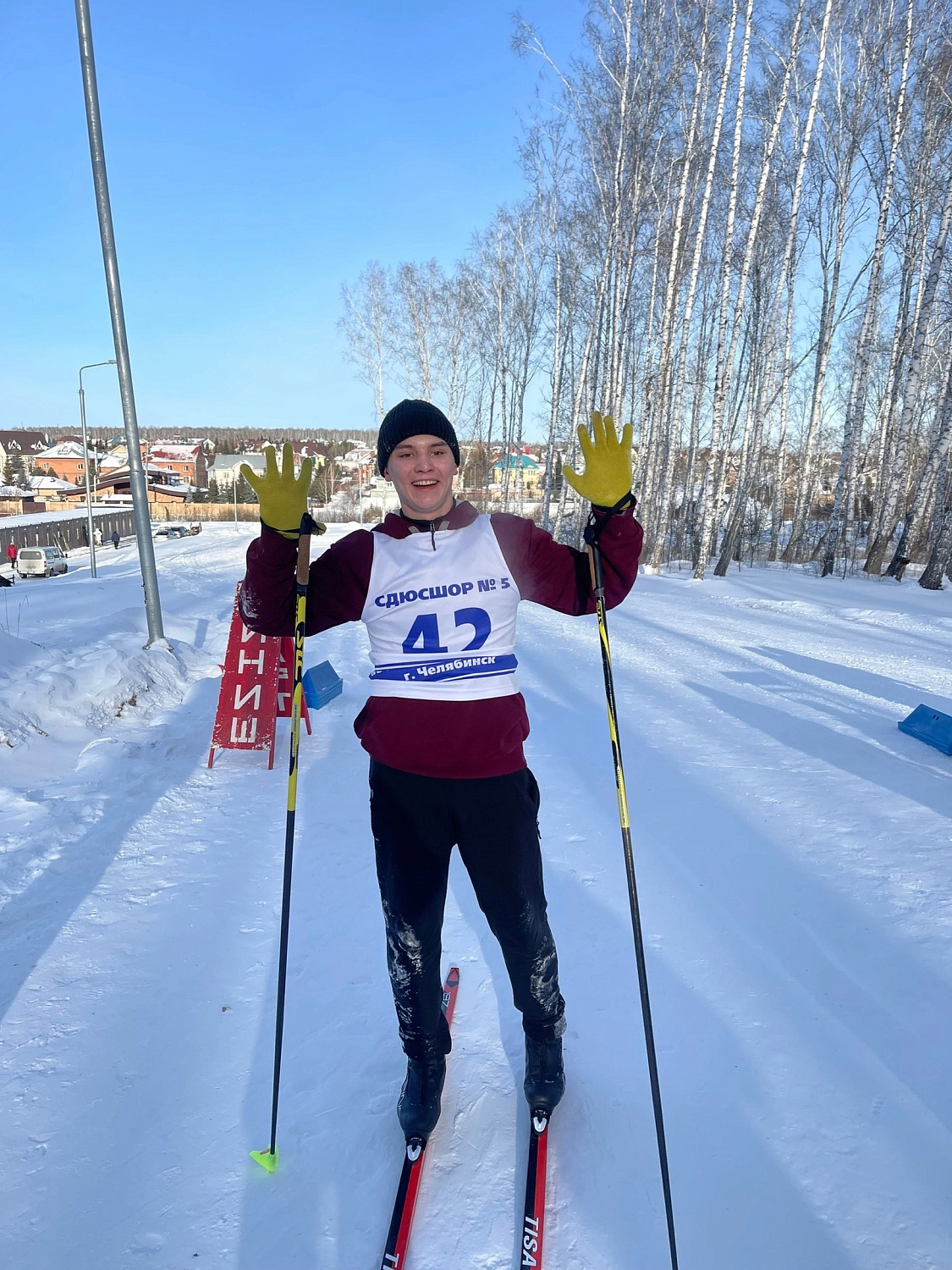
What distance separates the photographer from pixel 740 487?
17391 mm

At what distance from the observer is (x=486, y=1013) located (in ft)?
7.73

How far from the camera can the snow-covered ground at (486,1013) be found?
168cm

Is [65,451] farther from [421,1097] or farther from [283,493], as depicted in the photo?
[421,1097]

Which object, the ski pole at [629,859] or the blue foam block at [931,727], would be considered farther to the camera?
the blue foam block at [931,727]

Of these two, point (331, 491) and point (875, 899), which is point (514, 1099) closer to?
point (875, 899)

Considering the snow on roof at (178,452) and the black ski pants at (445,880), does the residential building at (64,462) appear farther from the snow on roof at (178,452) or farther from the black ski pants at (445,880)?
the black ski pants at (445,880)

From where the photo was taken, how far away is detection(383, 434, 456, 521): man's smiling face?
1807 millimetres

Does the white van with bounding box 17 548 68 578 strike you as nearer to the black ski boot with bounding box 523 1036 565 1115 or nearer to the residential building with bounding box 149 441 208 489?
the black ski boot with bounding box 523 1036 565 1115

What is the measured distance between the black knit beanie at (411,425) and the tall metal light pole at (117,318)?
5.36 meters

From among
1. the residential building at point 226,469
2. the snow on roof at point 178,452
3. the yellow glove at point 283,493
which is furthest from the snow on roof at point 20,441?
the yellow glove at point 283,493

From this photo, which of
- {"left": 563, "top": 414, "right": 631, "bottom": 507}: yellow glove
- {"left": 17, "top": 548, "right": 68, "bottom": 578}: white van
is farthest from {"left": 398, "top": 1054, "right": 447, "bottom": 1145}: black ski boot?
{"left": 17, "top": 548, "right": 68, "bottom": 578}: white van

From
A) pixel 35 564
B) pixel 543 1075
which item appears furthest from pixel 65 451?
pixel 543 1075

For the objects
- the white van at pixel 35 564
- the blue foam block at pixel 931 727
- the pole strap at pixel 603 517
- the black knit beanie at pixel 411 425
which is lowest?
the white van at pixel 35 564

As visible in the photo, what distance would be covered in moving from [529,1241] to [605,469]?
1.90m
